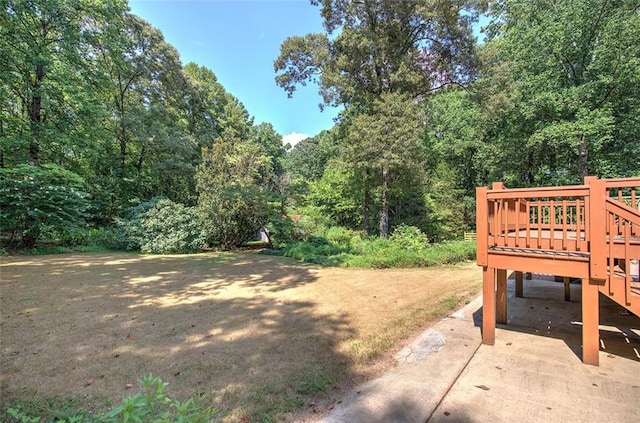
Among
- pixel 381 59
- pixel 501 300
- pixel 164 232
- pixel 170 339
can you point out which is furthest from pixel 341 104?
pixel 170 339

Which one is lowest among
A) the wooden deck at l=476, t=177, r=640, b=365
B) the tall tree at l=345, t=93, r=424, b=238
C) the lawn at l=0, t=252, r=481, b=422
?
the lawn at l=0, t=252, r=481, b=422

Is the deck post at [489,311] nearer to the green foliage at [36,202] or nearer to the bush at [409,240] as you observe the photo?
the bush at [409,240]

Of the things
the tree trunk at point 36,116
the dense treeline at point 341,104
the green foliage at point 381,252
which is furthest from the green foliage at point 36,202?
the green foliage at point 381,252

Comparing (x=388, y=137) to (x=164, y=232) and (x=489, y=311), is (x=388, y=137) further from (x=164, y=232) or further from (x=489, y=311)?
(x=164, y=232)

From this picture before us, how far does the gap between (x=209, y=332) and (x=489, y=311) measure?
338 centimetres

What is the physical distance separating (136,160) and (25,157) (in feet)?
21.7

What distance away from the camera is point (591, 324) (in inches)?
116

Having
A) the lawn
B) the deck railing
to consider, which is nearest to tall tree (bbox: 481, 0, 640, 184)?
the lawn

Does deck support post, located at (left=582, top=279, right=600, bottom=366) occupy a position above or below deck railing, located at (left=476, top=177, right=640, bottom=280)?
below

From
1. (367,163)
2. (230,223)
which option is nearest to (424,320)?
(367,163)

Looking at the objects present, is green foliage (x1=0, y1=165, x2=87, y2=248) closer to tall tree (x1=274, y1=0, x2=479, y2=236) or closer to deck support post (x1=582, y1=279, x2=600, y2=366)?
tall tree (x1=274, y1=0, x2=479, y2=236)

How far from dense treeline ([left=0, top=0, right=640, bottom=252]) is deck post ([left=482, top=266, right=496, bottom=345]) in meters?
8.12

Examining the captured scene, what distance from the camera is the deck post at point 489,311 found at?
3.50 meters

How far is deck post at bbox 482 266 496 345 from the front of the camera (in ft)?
11.5
